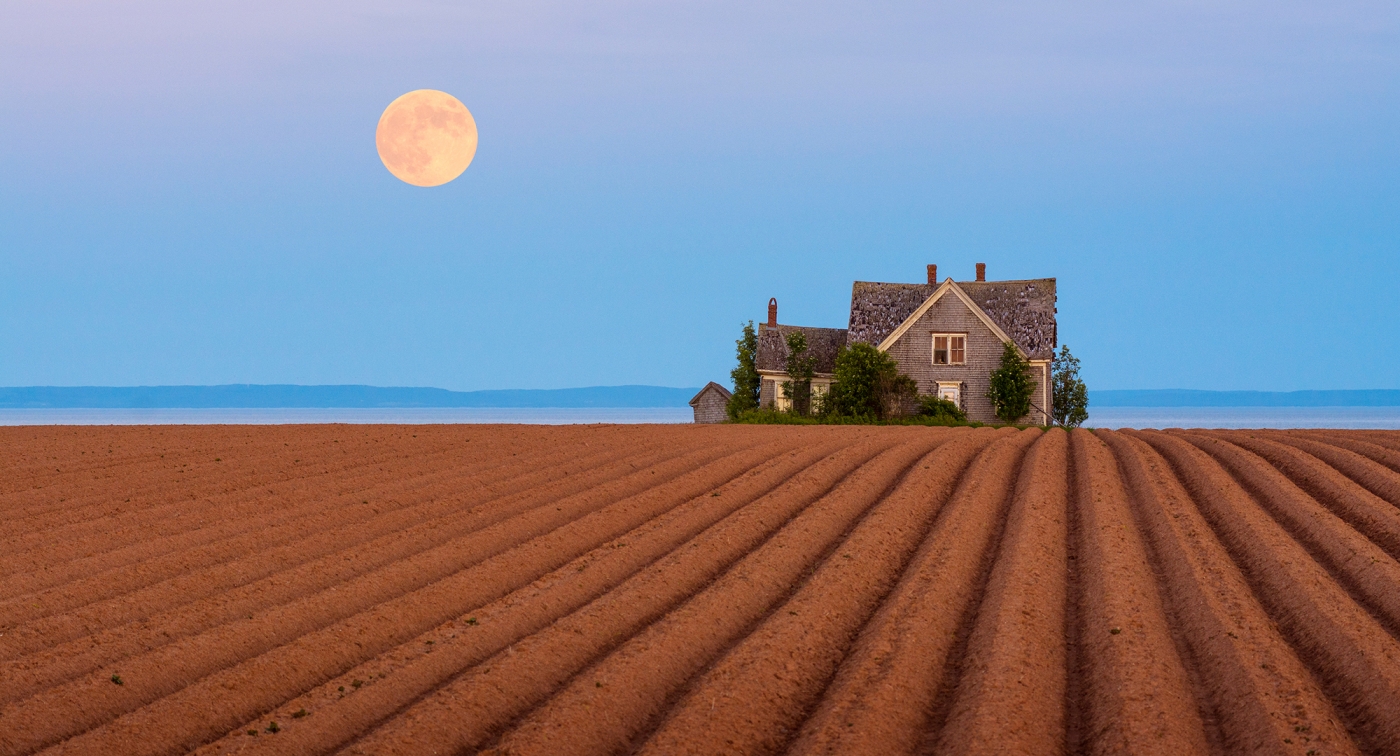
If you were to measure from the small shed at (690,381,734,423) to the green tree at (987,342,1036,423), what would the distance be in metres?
15.2

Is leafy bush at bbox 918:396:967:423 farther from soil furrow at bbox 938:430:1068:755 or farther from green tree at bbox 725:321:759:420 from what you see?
soil furrow at bbox 938:430:1068:755

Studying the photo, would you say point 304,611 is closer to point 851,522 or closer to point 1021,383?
point 851,522

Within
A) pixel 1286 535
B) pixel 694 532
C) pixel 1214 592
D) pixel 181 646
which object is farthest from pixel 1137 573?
pixel 181 646

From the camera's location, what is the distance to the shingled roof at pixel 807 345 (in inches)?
1807

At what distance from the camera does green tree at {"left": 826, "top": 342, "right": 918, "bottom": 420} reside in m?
40.7

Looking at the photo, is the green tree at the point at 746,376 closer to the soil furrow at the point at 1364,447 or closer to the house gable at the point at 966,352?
the house gable at the point at 966,352

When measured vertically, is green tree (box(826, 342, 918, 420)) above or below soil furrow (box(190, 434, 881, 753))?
above

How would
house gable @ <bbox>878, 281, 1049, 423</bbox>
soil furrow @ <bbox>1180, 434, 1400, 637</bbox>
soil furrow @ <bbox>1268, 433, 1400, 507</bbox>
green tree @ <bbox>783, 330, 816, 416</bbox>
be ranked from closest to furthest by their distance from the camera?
soil furrow @ <bbox>1180, 434, 1400, 637</bbox> < soil furrow @ <bbox>1268, 433, 1400, 507</bbox> < house gable @ <bbox>878, 281, 1049, 423</bbox> < green tree @ <bbox>783, 330, 816, 416</bbox>

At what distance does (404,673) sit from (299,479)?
448 inches

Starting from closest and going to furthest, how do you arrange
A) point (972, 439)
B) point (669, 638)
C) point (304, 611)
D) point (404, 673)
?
point (404, 673), point (669, 638), point (304, 611), point (972, 439)

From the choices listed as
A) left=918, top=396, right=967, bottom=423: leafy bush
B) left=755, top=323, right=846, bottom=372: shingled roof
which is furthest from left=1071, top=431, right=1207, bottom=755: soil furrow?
left=755, top=323, right=846, bottom=372: shingled roof

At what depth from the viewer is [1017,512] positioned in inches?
637

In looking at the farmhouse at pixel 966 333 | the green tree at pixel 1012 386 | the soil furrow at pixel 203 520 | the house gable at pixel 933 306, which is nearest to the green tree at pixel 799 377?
the farmhouse at pixel 966 333

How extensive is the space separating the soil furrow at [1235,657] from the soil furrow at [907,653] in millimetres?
2027
